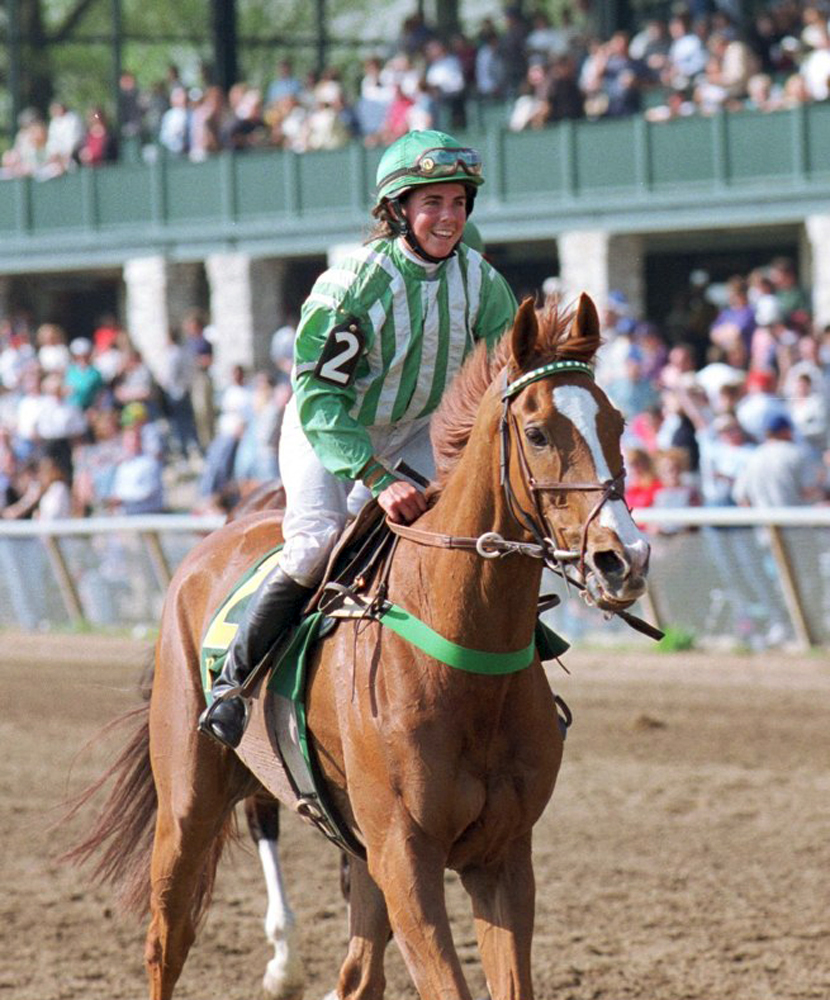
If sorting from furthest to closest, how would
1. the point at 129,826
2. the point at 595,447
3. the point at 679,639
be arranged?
the point at 679,639, the point at 129,826, the point at 595,447

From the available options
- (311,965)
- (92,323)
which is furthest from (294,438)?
(92,323)

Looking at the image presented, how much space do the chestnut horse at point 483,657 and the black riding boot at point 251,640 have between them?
6.4 inches

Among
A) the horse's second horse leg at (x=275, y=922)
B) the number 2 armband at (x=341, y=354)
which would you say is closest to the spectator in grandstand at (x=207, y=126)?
the horse's second horse leg at (x=275, y=922)

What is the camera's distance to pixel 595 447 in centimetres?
370

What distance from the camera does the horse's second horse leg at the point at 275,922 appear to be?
5453 millimetres

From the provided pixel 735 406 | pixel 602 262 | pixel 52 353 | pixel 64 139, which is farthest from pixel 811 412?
pixel 64 139

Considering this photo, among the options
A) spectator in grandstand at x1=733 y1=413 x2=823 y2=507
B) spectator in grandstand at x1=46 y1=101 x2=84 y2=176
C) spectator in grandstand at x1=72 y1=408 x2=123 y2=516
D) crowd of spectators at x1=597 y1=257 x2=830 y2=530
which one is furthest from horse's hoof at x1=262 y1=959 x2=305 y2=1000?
spectator in grandstand at x1=46 y1=101 x2=84 y2=176

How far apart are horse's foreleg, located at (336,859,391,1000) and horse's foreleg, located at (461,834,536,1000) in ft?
1.66

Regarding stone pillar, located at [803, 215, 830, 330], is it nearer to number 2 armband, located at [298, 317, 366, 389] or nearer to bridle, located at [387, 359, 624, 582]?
number 2 armband, located at [298, 317, 366, 389]

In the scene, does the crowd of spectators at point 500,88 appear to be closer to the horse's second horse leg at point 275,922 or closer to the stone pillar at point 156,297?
the stone pillar at point 156,297

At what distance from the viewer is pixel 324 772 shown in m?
4.45

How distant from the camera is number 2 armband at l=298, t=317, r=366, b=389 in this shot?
14.3 feet

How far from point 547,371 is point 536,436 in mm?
156

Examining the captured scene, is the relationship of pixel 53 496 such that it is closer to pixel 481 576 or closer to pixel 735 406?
pixel 735 406
